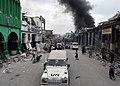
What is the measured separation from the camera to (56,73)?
1655 cm

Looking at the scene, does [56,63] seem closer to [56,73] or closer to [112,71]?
[56,73]

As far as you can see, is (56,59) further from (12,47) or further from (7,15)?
(12,47)

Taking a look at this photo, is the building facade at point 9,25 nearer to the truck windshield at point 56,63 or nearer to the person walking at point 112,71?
the truck windshield at point 56,63

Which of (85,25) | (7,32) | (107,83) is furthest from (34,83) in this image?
(85,25)

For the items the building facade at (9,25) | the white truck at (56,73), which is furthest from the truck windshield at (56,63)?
the building facade at (9,25)

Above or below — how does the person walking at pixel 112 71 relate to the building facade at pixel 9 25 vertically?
below

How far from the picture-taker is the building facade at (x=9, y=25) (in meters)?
33.4

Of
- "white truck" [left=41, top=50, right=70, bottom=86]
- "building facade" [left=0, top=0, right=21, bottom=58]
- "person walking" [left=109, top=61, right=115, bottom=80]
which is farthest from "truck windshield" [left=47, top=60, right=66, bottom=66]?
"building facade" [left=0, top=0, right=21, bottom=58]

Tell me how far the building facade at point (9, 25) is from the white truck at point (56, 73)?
A: 15.2 metres

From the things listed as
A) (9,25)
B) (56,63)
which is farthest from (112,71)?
(9,25)

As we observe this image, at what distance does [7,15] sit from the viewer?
3516 cm

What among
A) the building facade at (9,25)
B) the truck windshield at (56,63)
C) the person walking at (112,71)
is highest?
the building facade at (9,25)

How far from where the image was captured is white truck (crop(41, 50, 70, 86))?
15805mm

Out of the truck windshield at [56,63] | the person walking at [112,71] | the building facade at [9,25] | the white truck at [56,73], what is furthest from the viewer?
the building facade at [9,25]
